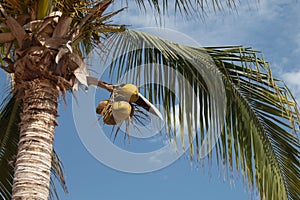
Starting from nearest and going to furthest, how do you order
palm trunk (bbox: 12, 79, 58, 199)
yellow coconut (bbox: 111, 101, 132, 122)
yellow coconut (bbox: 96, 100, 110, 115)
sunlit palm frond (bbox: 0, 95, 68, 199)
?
palm trunk (bbox: 12, 79, 58, 199) → yellow coconut (bbox: 111, 101, 132, 122) → yellow coconut (bbox: 96, 100, 110, 115) → sunlit palm frond (bbox: 0, 95, 68, 199)

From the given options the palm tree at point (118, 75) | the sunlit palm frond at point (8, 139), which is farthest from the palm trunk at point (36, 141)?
the sunlit palm frond at point (8, 139)

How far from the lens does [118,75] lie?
512 centimetres

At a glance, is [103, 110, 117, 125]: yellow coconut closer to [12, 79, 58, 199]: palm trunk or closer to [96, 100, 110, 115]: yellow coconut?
[96, 100, 110, 115]: yellow coconut

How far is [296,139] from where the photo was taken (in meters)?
4.92

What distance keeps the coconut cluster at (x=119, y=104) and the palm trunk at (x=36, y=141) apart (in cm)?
59

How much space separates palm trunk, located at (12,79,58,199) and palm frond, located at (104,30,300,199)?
1116 millimetres

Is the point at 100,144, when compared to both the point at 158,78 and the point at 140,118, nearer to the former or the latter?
the point at 140,118

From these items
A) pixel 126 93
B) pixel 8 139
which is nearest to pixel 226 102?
pixel 126 93

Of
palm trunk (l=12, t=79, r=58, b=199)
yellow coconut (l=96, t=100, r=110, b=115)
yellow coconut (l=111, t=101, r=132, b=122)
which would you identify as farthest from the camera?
yellow coconut (l=96, t=100, r=110, b=115)

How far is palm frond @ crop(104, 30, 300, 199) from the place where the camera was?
474 cm

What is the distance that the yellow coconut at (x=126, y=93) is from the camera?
456 cm

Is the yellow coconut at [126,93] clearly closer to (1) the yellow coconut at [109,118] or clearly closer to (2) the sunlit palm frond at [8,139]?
(1) the yellow coconut at [109,118]

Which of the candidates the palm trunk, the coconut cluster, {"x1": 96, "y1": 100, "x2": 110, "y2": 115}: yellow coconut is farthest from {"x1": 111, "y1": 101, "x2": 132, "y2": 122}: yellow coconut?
the palm trunk

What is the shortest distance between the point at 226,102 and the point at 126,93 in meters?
1.00
